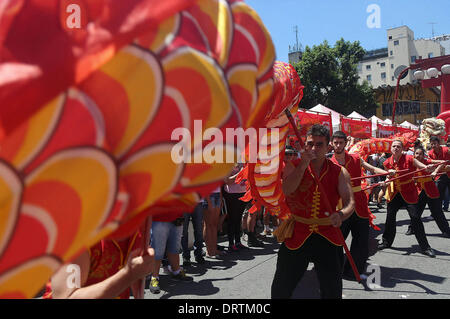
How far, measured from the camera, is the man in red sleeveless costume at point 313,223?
2.74 metres

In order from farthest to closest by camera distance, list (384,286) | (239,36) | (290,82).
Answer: (384,286), (290,82), (239,36)

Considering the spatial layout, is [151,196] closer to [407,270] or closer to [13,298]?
[13,298]

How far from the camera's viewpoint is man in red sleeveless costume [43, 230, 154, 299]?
4.39ft

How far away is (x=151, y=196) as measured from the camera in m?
0.86

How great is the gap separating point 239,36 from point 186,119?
1.07 feet

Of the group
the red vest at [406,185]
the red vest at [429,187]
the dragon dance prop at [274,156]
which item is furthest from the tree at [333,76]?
the dragon dance prop at [274,156]

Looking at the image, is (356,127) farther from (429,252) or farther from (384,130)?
(429,252)

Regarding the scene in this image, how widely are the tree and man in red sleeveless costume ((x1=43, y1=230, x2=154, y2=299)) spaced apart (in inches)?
A: 1058

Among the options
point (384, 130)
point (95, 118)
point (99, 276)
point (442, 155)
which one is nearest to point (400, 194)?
point (442, 155)

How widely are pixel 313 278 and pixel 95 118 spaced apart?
176 inches

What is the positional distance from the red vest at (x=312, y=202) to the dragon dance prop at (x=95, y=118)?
2034mm

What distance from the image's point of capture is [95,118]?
2.44 ft

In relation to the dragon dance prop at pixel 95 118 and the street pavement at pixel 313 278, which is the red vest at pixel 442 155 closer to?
the street pavement at pixel 313 278
